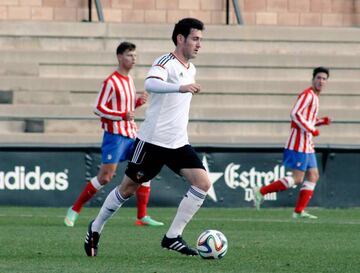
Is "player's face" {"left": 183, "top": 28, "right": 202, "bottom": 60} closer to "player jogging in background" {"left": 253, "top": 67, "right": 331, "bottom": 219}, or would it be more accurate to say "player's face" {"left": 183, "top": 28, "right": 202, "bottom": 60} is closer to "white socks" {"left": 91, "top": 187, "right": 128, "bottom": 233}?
"white socks" {"left": 91, "top": 187, "right": 128, "bottom": 233}

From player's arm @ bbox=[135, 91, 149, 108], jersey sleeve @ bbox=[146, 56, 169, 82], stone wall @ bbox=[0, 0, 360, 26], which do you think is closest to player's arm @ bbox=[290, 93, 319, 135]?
player's arm @ bbox=[135, 91, 149, 108]

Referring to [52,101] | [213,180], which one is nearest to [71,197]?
[213,180]

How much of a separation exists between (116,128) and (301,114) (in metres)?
2.70

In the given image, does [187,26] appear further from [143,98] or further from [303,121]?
[303,121]

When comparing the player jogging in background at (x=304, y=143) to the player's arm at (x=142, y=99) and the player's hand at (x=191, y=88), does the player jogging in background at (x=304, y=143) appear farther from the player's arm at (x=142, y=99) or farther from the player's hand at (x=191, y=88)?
the player's hand at (x=191, y=88)

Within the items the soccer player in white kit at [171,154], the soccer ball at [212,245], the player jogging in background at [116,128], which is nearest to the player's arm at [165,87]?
the soccer player in white kit at [171,154]

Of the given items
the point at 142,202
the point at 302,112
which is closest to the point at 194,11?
the point at 302,112

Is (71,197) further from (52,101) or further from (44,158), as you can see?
(52,101)

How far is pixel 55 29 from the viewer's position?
20094mm

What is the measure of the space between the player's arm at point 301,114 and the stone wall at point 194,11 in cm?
703

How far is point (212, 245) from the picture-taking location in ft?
28.8

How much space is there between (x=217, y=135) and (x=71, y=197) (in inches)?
136

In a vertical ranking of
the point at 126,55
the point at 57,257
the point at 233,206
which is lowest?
the point at 233,206

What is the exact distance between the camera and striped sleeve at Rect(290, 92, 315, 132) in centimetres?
1439
